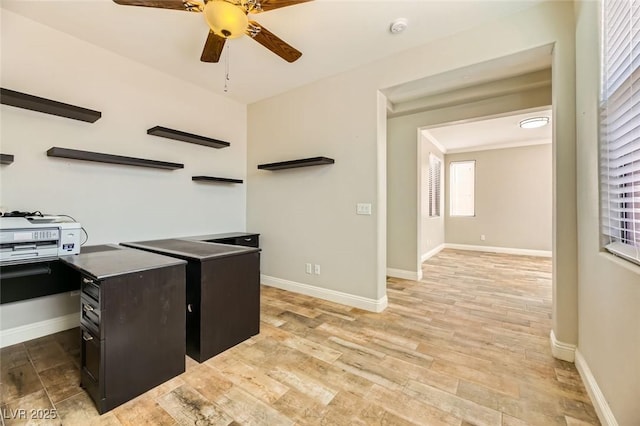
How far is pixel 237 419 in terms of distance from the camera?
4.90ft

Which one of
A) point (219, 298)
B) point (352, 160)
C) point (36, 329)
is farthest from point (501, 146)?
point (36, 329)

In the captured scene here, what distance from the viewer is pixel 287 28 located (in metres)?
2.46

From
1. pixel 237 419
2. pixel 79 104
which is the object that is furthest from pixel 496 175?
pixel 79 104

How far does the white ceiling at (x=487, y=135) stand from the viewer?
16.2 feet

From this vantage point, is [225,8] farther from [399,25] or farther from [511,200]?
[511,200]

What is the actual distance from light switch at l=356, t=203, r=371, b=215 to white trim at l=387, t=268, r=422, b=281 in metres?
1.96

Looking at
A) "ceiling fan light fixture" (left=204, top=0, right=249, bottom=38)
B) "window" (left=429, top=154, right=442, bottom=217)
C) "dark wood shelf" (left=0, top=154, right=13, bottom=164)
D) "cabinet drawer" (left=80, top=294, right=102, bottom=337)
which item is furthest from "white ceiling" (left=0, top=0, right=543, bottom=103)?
"window" (left=429, top=154, right=442, bottom=217)

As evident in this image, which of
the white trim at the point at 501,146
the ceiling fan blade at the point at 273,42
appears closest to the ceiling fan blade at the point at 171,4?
the ceiling fan blade at the point at 273,42

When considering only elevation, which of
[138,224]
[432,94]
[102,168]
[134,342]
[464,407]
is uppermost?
[432,94]

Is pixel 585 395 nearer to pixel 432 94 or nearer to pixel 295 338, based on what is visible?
pixel 295 338

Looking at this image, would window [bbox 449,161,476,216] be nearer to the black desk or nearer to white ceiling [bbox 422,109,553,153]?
white ceiling [bbox 422,109,553,153]

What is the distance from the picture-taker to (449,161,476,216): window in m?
7.21

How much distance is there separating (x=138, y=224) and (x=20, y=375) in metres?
1.57

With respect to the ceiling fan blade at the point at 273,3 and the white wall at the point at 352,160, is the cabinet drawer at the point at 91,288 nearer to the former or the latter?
the ceiling fan blade at the point at 273,3
